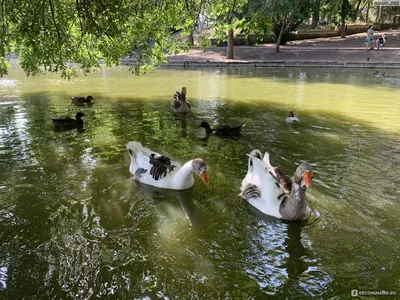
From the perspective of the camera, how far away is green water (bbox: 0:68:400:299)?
4172 mm

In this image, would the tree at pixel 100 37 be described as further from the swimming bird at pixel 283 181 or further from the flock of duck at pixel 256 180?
the swimming bird at pixel 283 181

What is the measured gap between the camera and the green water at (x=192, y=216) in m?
4.17

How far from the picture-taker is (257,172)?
19.6 ft

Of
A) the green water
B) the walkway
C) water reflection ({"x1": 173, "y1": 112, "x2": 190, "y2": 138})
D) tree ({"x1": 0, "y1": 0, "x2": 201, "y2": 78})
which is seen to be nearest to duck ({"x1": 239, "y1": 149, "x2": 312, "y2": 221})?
the green water

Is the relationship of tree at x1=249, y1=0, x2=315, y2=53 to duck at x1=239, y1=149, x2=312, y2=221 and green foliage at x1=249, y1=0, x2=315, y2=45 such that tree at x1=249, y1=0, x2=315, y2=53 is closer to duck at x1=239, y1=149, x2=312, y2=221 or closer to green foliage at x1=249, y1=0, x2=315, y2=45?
green foliage at x1=249, y1=0, x2=315, y2=45

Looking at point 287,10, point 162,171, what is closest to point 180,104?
point 162,171

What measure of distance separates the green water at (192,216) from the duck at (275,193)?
0.64 ft

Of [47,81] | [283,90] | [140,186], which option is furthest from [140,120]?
[47,81]

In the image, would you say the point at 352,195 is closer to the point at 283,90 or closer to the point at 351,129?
the point at 351,129

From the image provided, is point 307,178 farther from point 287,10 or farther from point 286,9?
point 287,10

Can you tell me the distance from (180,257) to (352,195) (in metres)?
3.43

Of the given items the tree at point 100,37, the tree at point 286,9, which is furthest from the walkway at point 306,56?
the tree at point 100,37

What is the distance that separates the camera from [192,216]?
5.70 metres

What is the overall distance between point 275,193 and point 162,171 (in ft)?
7.00
